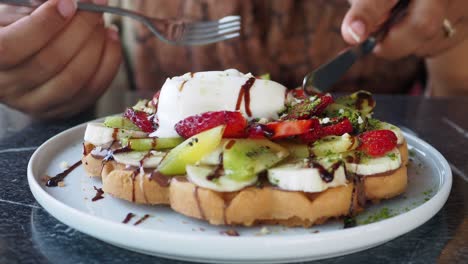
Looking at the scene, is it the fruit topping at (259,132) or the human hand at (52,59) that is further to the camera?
the human hand at (52,59)

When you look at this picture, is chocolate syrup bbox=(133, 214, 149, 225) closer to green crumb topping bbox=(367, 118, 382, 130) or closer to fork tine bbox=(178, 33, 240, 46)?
green crumb topping bbox=(367, 118, 382, 130)

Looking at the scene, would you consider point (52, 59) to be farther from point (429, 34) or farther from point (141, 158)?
point (429, 34)

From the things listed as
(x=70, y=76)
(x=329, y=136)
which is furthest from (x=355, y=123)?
(x=70, y=76)

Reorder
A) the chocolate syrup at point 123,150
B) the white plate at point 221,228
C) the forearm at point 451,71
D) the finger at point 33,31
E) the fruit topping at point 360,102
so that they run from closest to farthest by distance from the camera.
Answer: the white plate at point 221,228 < the chocolate syrup at point 123,150 < the fruit topping at point 360,102 < the finger at point 33,31 < the forearm at point 451,71

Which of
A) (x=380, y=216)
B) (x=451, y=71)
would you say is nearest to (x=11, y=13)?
(x=380, y=216)

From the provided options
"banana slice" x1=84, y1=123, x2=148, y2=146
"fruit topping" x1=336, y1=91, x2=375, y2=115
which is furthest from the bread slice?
"fruit topping" x1=336, y1=91, x2=375, y2=115

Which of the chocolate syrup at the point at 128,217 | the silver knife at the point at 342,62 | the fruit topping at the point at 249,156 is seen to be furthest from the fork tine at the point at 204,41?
the chocolate syrup at the point at 128,217

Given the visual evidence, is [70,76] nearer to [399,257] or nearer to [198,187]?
[198,187]

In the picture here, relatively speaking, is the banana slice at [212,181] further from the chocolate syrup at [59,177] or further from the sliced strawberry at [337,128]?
the chocolate syrup at [59,177]
